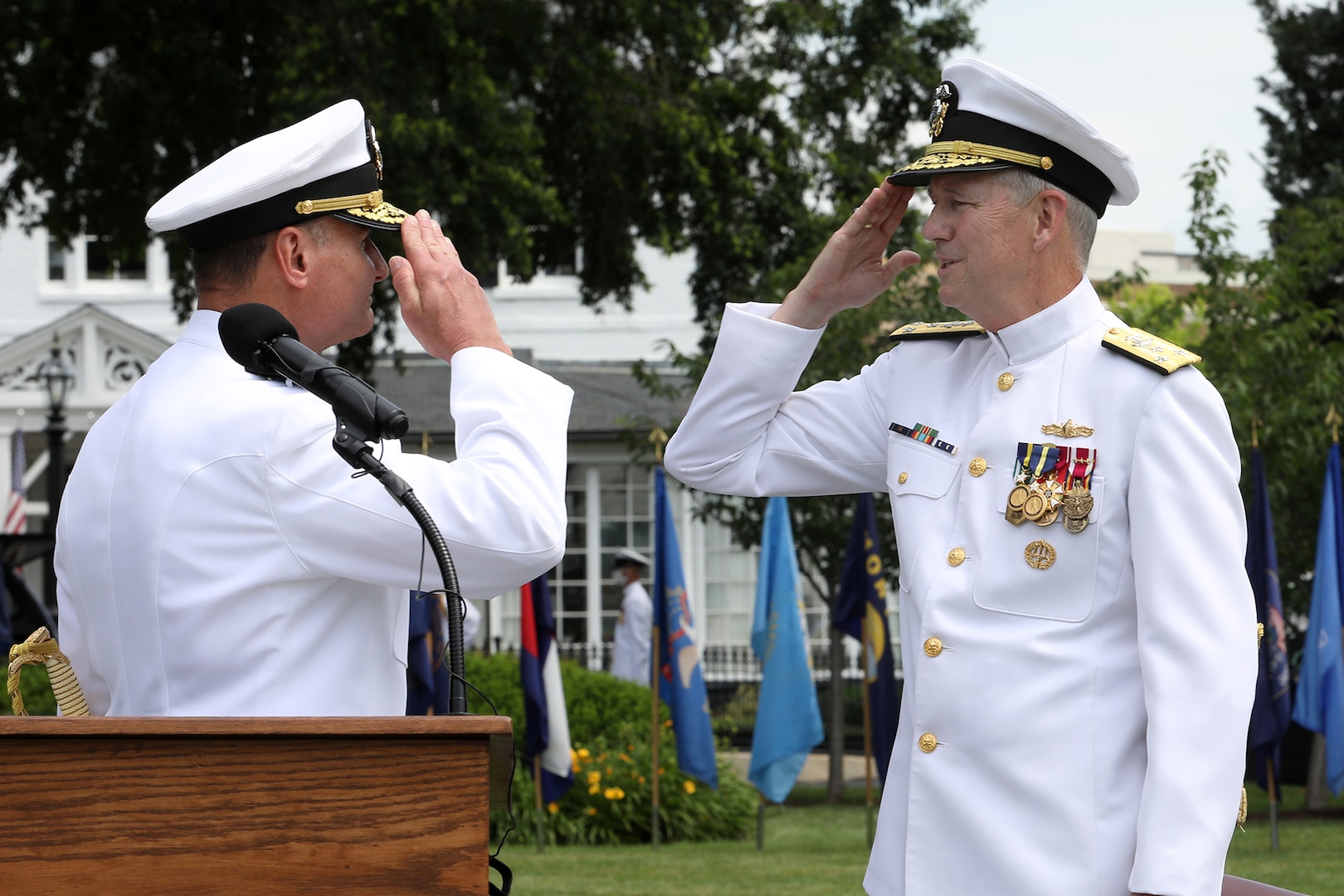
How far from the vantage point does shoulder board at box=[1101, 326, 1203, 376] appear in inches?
101

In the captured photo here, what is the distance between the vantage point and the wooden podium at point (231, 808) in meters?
1.81

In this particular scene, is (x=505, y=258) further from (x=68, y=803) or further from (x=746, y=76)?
(x=68, y=803)

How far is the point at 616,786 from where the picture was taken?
10805mm

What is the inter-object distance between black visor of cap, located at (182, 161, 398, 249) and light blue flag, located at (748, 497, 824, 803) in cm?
759

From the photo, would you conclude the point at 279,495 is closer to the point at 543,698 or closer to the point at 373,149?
the point at 373,149

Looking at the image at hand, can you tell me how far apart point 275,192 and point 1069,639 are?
1.57m

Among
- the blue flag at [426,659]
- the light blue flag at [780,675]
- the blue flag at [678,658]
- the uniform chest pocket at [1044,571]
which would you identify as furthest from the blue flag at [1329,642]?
the uniform chest pocket at [1044,571]

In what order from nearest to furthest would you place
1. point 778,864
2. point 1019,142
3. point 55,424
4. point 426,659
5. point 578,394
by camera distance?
point 1019,142
point 426,659
point 778,864
point 55,424
point 578,394

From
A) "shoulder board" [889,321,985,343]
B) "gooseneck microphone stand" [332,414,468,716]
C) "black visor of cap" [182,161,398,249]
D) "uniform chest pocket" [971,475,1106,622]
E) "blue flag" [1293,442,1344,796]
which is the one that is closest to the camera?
"gooseneck microphone stand" [332,414,468,716]

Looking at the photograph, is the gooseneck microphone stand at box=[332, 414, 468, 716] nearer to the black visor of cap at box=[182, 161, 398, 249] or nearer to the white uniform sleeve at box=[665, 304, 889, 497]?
the black visor of cap at box=[182, 161, 398, 249]

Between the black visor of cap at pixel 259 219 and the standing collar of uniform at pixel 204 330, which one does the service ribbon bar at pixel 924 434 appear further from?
the standing collar of uniform at pixel 204 330

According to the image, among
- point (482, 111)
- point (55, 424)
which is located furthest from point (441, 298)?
point (55, 424)

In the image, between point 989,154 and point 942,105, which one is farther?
point 942,105

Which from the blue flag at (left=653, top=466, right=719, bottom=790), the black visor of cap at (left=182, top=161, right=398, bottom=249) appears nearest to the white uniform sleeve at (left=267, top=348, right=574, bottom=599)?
the black visor of cap at (left=182, top=161, right=398, bottom=249)
